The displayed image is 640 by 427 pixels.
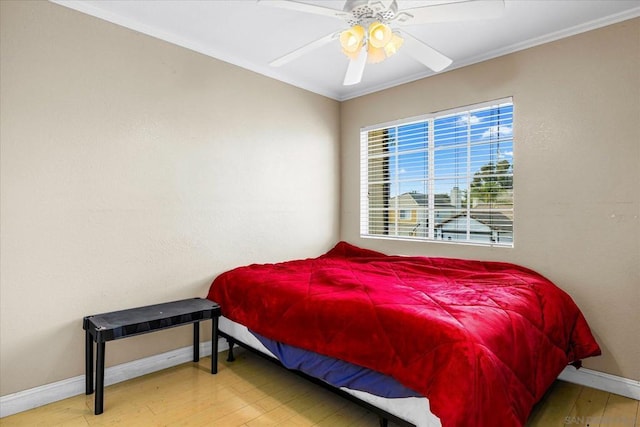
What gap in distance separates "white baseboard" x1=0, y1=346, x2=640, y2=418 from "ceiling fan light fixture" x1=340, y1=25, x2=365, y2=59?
101 inches

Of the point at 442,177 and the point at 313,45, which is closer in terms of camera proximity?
the point at 313,45

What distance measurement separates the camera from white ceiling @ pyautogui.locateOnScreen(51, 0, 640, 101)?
94.0 inches

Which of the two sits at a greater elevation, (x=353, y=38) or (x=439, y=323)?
(x=353, y=38)

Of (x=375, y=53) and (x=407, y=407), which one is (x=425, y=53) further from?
(x=407, y=407)

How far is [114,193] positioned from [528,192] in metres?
3.14

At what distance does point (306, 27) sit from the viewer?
2670 mm

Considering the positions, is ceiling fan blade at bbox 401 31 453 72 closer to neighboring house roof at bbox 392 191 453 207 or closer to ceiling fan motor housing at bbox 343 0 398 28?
ceiling fan motor housing at bbox 343 0 398 28

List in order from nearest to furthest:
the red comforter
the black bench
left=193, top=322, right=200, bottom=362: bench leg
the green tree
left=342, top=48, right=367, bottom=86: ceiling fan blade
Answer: the red comforter
the black bench
left=342, top=48, right=367, bottom=86: ceiling fan blade
left=193, top=322, right=200, bottom=362: bench leg
the green tree

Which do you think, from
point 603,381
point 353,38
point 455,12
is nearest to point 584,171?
point 603,381

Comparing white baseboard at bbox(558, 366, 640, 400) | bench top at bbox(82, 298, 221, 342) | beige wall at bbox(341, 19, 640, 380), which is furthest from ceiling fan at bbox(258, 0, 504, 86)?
white baseboard at bbox(558, 366, 640, 400)

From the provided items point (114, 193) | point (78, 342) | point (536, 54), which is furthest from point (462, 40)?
point (78, 342)

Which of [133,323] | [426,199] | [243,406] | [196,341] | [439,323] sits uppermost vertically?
[426,199]

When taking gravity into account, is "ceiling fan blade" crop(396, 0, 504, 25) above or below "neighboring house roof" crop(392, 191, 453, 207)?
above

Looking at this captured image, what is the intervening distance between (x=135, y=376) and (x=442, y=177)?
10.1 feet
